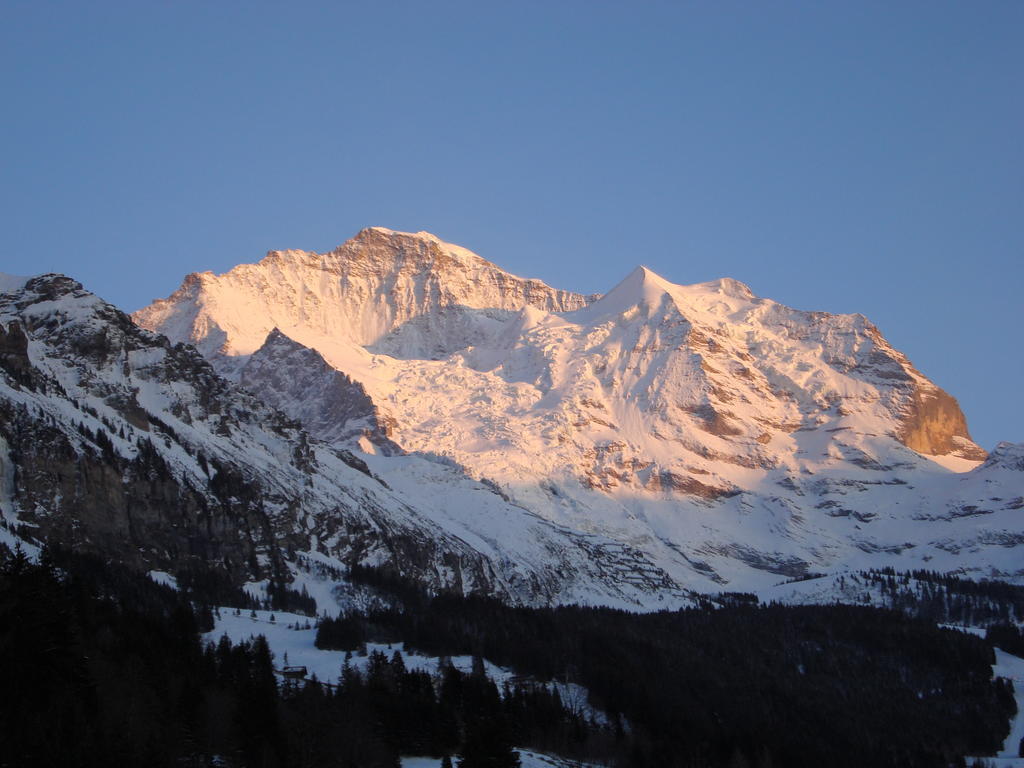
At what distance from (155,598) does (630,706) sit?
184ft

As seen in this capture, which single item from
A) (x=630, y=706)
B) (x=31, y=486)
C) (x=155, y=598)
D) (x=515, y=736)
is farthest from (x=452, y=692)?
(x=31, y=486)

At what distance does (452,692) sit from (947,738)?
79.3 meters

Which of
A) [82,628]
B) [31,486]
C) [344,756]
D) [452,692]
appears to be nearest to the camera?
[344,756]

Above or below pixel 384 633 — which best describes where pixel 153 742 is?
below

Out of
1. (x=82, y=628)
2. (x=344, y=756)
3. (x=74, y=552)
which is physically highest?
(x=74, y=552)

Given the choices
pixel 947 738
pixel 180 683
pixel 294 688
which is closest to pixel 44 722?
pixel 180 683

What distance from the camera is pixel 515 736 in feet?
439

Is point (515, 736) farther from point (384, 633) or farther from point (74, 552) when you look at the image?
point (74, 552)

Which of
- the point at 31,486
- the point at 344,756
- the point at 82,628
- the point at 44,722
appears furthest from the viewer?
the point at 31,486

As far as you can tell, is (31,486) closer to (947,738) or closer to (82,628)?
(82,628)

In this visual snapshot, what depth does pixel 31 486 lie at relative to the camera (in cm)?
18425

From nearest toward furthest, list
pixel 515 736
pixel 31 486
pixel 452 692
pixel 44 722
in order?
pixel 44 722 < pixel 515 736 < pixel 452 692 < pixel 31 486

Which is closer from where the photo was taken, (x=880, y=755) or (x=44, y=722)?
(x=44, y=722)

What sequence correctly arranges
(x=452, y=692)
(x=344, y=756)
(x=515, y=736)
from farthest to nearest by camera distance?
1. (x=452, y=692)
2. (x=515, y=736)
3. (x=344, y=756)
